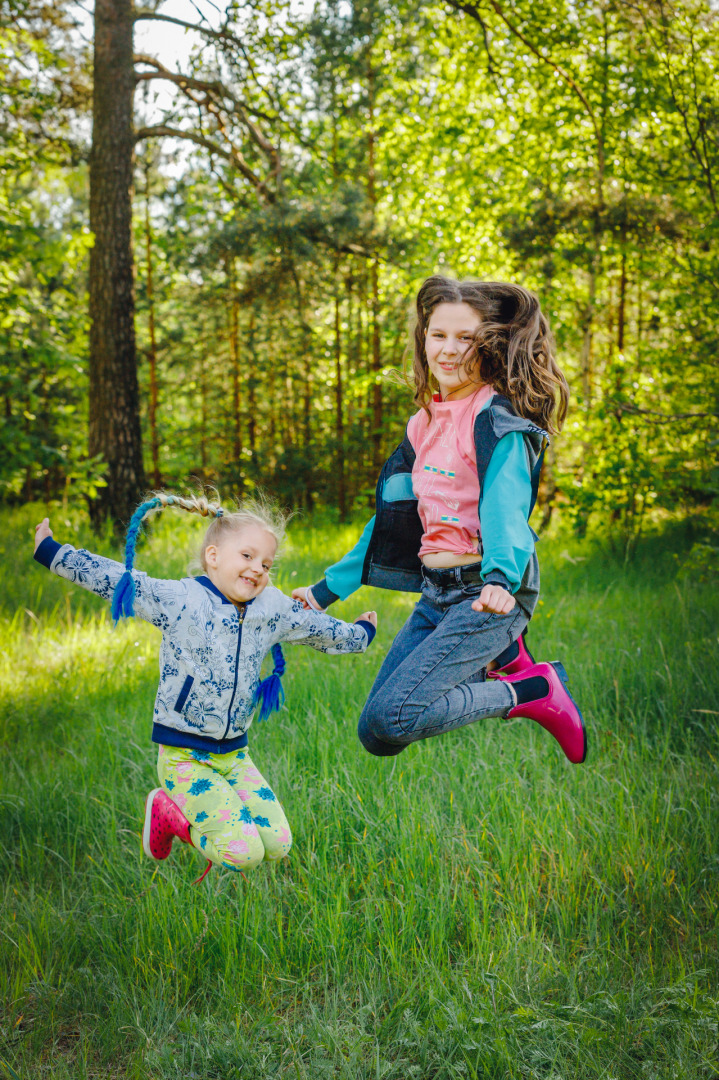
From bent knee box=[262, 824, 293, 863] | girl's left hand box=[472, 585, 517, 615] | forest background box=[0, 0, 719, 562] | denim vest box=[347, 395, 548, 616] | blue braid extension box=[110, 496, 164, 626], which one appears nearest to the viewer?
girl's left hand box=[472, 585, 517, 615]

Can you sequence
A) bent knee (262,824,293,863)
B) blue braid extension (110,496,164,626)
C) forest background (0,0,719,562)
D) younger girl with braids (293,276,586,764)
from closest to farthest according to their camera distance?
blue braid extension (110,496,164,626)
younger girl with braids (293,276,586,764)
bent knee (262,824,293,863)
forest background (0,0,719,562)

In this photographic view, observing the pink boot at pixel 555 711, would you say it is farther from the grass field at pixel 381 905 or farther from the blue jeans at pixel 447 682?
the grass field at pixel 381 905

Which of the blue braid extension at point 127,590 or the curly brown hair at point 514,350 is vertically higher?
the curly brown hair at point 514,350

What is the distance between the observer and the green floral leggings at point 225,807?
Answer: 2.84 meters

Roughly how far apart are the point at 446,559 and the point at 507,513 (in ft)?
1.42

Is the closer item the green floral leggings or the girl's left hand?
the girl's left hand

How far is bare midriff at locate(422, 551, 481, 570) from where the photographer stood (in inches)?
120

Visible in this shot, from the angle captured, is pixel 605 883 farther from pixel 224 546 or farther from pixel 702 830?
pixel 224 546

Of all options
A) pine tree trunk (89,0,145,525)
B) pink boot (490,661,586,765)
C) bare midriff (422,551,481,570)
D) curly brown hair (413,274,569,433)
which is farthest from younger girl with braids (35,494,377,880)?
pine tree trunk (89,0,145,525)

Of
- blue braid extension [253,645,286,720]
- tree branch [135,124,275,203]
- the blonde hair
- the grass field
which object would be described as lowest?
the grass field

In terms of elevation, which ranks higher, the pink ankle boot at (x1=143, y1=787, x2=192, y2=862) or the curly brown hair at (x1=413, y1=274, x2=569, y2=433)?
the curly brown hair at (x1=413, y1=274, x2=569, y2=433)

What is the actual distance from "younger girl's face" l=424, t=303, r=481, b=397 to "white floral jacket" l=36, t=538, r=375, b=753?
3.45 ft

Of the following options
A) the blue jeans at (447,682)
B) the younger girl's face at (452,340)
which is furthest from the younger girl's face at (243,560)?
the younger girl's face at (452,340)

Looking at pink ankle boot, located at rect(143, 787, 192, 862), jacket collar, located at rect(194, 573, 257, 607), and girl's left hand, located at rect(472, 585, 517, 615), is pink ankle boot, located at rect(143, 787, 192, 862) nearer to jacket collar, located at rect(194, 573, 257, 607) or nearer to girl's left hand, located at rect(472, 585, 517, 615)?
jacket collar, located at rect(194, 573, 257, 607)
